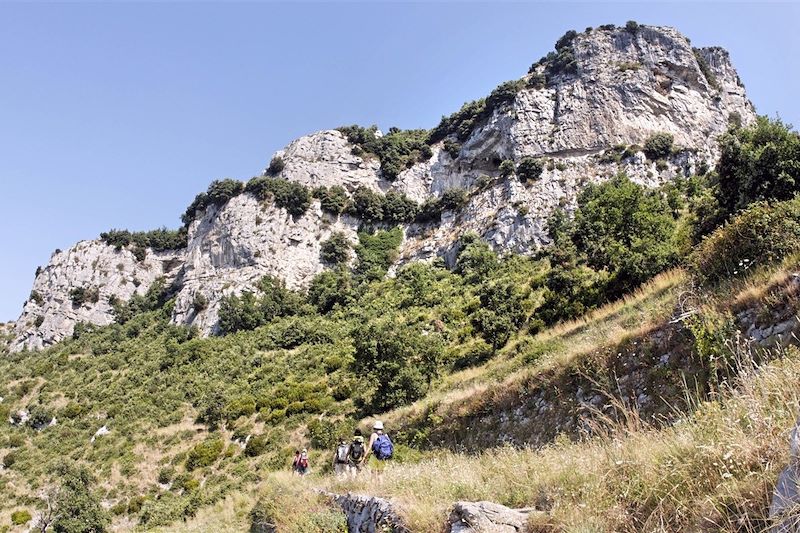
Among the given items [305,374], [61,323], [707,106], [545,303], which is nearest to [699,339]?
[545,303]

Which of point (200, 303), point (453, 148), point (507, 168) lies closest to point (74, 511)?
point (200, 303)

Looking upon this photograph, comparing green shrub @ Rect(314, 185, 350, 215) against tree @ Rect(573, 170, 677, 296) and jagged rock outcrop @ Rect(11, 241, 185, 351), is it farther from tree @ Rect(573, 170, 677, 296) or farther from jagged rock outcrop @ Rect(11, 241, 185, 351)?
tree @ Rect(573, 170, 677, 296)

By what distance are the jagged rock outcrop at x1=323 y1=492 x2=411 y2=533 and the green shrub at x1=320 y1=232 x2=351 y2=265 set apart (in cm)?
5666

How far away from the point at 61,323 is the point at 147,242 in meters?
17.2

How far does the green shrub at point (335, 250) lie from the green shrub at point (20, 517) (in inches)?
1639

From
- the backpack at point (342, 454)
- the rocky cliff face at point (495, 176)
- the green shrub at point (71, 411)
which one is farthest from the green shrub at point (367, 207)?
the backpack at point (342, 454)

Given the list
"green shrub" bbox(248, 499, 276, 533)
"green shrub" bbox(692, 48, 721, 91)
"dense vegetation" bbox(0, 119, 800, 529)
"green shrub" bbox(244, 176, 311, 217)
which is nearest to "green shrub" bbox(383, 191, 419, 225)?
"green shrub" bbox(244, 176, 311, 217)

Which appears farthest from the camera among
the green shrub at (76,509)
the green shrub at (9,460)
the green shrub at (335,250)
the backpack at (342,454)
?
the green shrub at (335,250)

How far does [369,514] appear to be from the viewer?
6715 millimetres

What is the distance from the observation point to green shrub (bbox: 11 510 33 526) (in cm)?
2623

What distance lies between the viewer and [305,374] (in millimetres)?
39969

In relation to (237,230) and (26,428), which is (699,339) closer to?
(26,428)

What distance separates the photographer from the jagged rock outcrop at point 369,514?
5.91 m

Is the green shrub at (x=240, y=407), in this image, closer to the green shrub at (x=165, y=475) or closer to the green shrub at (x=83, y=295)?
the green shrub at (x=165, y=475)
